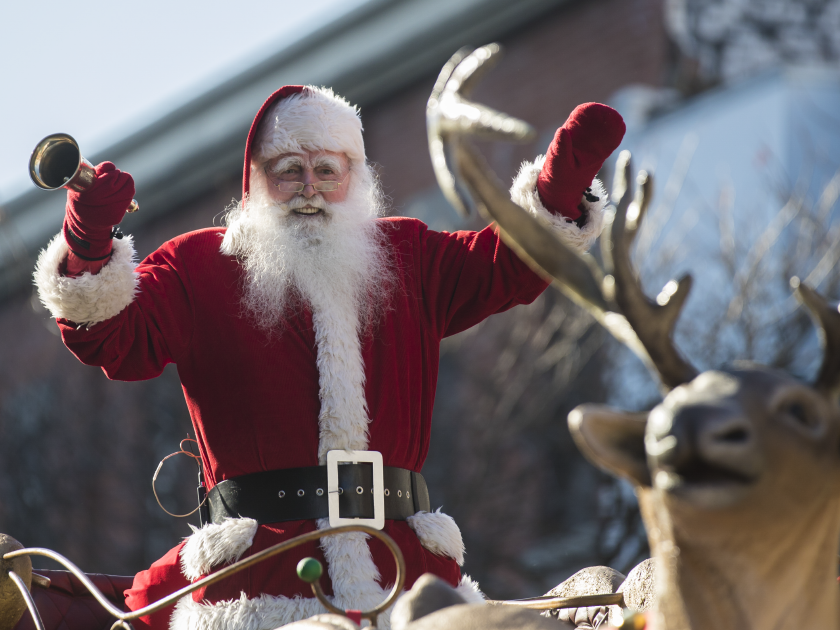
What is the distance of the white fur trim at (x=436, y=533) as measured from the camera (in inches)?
115

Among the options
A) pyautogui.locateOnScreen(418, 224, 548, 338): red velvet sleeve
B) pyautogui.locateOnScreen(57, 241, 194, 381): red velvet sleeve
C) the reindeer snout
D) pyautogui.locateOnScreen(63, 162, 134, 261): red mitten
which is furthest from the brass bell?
the reindeer snout

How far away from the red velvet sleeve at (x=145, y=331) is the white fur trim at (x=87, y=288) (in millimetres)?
36

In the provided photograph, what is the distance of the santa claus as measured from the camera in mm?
2834

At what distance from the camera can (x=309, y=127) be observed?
334 cm

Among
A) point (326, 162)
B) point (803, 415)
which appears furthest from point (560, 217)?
point (803, 415)

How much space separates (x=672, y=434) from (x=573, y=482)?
30.0 feet

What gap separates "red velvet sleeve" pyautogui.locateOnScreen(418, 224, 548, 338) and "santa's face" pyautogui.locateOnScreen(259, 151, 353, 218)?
0.31 m

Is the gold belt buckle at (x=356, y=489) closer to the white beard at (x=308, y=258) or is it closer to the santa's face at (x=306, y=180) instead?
the white beard at (x=308, y=258)

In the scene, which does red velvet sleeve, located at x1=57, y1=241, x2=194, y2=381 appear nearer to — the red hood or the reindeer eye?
the red hood

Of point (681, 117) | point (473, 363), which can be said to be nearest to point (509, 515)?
point (473, 363)

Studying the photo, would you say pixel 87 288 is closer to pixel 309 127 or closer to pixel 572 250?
pixel 309 127

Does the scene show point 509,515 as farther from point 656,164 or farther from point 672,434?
point 672,434

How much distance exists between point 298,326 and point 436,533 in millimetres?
670

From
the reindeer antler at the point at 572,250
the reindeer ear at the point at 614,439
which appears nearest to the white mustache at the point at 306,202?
the reindeer antler at the point at 572,250
